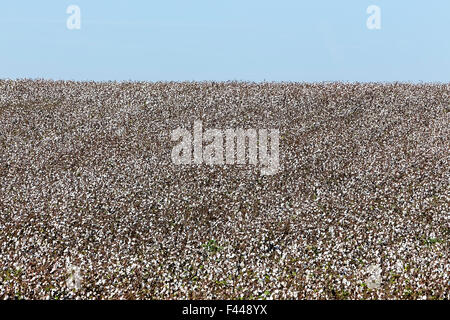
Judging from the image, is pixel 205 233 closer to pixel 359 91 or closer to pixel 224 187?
pixel 224 187

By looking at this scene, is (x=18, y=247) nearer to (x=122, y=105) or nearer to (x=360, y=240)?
(x=360, y=240)

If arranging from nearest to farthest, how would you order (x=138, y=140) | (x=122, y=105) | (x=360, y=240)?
1. (x=360, y=240)
2. (x=138, y=140)
3. (x=122, y=105)

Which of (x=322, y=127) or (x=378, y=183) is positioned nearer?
(x=378, y=183)

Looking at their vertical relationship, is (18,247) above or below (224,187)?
below

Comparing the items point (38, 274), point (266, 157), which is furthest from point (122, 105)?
point (38, 274)
